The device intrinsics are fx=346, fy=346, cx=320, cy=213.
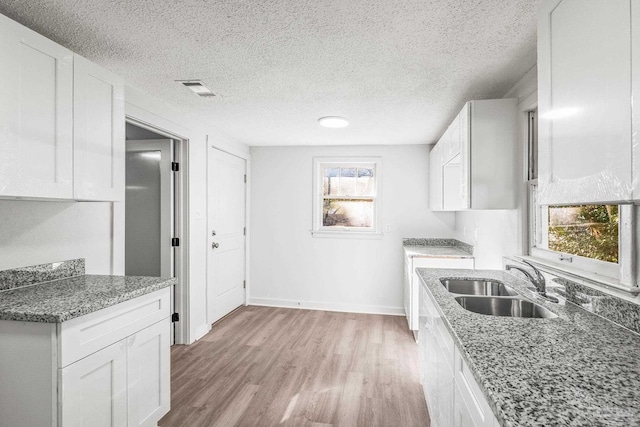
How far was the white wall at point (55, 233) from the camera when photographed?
1.79 meters

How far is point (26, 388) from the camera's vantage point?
4.62 ft

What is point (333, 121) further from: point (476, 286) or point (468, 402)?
point (468, 402)

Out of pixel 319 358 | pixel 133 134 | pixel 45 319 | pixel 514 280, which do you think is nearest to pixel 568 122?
pixel 514 280

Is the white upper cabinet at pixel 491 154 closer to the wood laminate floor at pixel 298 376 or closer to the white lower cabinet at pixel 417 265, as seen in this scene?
the white lower cabinet at pixel 417 265

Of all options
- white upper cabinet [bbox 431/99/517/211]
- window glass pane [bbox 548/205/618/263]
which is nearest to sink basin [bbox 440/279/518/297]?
window glass pane [bbox 548/205/618/263]

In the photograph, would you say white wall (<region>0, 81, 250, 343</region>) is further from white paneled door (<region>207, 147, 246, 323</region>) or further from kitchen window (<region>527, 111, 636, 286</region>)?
kitchen window (<region>527, 111, 636, 286</region>)

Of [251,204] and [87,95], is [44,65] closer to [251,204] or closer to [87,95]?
[87,95]

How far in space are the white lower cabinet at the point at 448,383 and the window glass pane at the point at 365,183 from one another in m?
2.53

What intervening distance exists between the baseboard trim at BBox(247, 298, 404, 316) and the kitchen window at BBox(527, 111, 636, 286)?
2.57 metres

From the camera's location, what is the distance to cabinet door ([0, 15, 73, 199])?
57.0 inches

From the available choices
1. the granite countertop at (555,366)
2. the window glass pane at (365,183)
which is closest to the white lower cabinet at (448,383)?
the granite countertop at (555,366)

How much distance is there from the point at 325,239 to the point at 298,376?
217 centimetres

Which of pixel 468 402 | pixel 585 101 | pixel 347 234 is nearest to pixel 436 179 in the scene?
pixel 347 234

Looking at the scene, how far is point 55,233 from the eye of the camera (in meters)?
2.03
